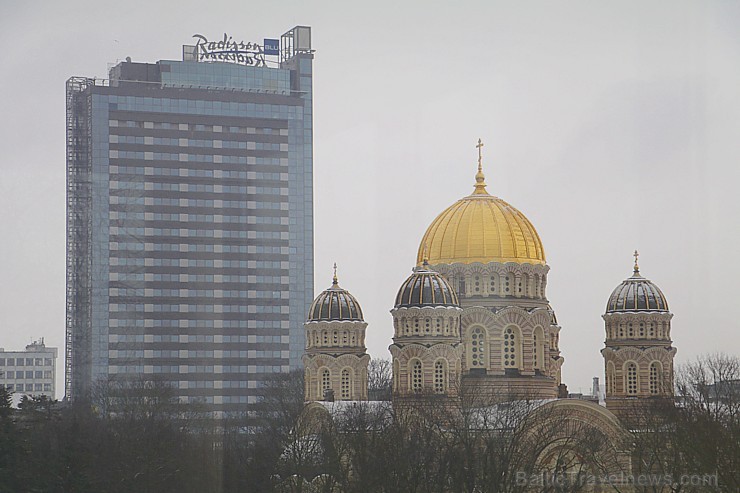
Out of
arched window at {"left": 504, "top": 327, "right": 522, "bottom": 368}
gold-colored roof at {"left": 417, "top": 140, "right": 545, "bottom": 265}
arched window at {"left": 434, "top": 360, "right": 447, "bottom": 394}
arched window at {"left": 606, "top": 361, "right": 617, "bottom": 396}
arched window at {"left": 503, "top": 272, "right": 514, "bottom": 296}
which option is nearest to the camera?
arched window at {"left": 434, "top": 360, "right": 447, "bottom": 394}

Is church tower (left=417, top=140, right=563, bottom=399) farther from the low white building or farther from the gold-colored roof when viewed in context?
the low white building

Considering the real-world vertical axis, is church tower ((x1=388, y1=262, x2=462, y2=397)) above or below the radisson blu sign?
below

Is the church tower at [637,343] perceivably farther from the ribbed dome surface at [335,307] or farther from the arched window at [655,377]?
the ribbed dome surface at [335,307]

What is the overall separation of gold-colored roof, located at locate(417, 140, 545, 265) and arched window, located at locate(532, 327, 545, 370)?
290 cm

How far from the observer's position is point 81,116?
7275cm

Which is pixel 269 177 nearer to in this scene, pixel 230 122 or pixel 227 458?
pixel 230 122

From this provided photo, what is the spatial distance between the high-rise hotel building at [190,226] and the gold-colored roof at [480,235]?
585 inches

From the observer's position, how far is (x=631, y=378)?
2163 inches

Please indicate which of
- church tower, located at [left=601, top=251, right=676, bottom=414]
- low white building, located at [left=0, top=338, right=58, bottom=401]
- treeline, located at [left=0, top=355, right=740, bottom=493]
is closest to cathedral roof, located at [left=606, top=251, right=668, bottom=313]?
church tower, located at [left=601, top=251, right=676, bottom=414]

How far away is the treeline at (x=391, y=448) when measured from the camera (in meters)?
35.9

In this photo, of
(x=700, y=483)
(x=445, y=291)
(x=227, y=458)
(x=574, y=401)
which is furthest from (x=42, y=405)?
(x=700, y=483)

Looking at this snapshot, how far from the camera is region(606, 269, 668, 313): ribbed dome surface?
180 ft

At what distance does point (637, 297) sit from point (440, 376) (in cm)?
812

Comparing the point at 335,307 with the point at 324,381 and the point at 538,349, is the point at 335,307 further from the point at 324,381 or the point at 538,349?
the point at 538,349
